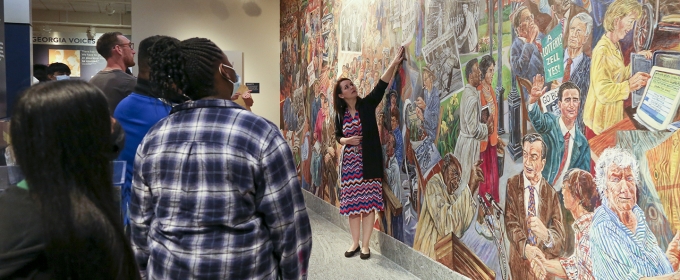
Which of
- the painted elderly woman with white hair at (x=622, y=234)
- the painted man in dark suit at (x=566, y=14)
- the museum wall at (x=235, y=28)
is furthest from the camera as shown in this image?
the museum wall at (x=235, y=28)

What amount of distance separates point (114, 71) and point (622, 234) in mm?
2911

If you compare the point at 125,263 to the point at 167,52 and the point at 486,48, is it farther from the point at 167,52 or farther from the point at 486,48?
the point at 486,48

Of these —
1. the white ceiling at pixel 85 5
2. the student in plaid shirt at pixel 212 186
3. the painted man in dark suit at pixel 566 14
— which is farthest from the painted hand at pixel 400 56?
the white ceiling at pixel 85 5

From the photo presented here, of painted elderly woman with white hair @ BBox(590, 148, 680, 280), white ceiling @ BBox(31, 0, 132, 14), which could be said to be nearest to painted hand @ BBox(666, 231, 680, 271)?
painted elderly woman with white hair @ BBox(590, 148, 680, 280)

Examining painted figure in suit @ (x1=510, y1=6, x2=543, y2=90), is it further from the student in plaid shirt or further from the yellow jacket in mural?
the student in plaid shirt

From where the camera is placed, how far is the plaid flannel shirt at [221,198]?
1.68m

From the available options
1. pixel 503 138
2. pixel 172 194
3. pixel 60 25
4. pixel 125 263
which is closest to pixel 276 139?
pixel 172 194

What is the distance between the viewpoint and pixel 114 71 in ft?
10.9

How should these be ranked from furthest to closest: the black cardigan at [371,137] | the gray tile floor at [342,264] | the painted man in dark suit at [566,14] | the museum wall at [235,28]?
1. the museum wall at [235,28]
2. the black cardigan at [371,137]
3. the gray tile floor at [342,264]
4. the painted man in dark suit at [566,14]

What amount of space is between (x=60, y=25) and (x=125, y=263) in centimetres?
1534

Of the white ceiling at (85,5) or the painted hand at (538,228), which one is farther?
the white ceiling at (85,5)

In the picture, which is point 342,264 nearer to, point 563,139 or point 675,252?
point 563,139

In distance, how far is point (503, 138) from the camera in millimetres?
3207

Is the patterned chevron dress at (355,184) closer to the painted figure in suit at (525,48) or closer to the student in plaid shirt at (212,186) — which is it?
the painted figure in suit at (525,48)
